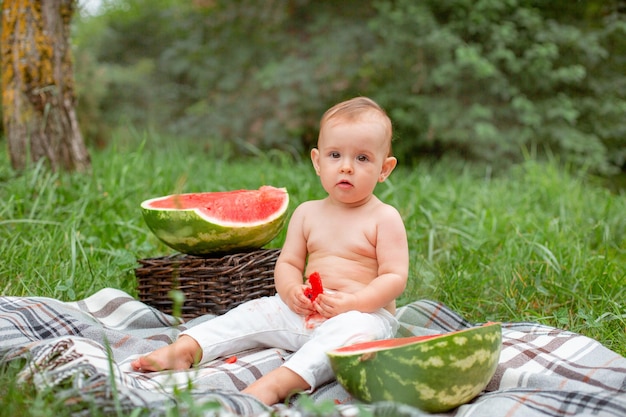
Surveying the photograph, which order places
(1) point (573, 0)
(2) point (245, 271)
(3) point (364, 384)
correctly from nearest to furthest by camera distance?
(3) point (364, 384) → (2) point (245, 271) → (1) point (573, 0)

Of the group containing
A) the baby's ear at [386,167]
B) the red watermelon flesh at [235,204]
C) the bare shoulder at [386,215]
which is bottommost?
the red watermelon flesh at [235,204]

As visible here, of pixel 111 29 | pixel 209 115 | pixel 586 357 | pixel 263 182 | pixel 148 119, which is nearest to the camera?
pixel 586 357

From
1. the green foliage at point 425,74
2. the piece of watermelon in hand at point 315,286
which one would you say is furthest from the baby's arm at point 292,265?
the green foliage at point 425,74

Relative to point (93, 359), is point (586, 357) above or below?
below

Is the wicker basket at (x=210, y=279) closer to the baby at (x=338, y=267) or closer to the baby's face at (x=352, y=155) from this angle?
the baby at (x=338, y=267)

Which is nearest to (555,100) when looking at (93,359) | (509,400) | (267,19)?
(267,19)

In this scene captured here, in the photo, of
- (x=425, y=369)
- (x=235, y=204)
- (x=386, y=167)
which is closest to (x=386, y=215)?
(x=386, y=167)

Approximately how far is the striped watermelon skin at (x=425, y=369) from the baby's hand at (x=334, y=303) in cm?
35

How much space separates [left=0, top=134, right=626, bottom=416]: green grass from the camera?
3.33 metres

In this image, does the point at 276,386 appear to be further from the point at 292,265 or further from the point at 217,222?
the point at 217,222

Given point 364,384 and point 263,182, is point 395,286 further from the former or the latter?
point 263,182

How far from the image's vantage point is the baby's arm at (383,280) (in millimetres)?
2500

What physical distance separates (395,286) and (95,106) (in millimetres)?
8091

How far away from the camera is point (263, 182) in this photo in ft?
17.0
